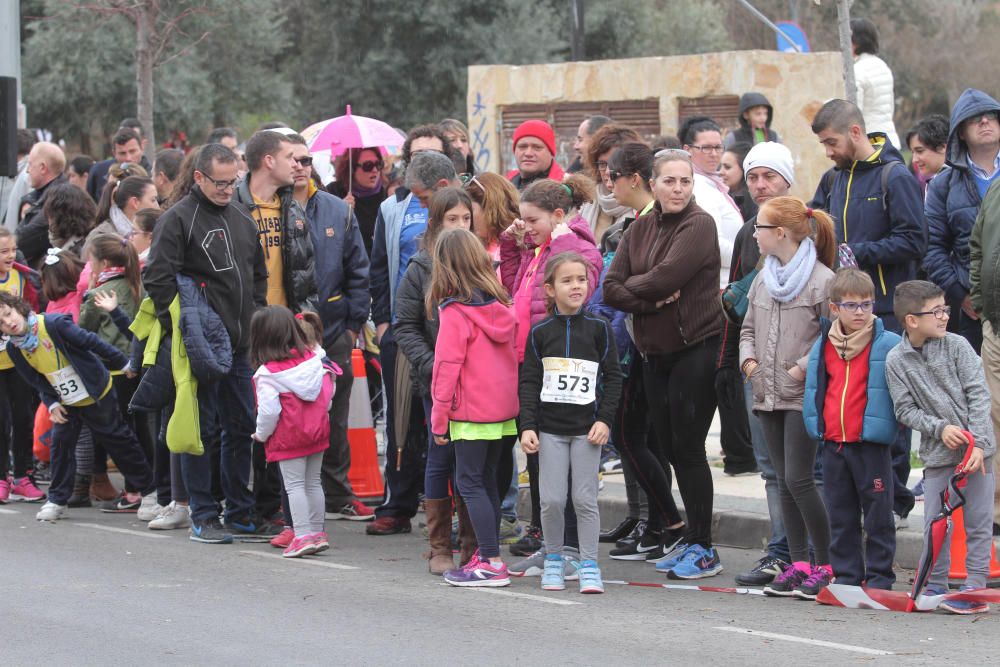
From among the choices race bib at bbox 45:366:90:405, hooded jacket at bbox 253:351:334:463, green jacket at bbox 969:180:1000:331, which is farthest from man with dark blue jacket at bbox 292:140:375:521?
green jacket at bbox 969:180:1000:331

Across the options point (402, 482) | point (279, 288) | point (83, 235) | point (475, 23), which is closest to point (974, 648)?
point (402, 482)

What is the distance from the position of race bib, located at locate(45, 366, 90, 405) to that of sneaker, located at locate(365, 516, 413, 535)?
2189 mm

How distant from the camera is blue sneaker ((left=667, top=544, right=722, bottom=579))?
785cm

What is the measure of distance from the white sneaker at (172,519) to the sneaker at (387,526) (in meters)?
1.16

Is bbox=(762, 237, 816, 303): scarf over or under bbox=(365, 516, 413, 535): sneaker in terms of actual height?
over

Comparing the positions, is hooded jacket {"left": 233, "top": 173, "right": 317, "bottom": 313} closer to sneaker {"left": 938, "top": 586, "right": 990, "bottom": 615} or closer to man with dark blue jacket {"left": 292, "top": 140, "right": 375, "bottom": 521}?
man with dark blue jacket {"left": 292, "top": 140, "right": 375, "bottom": 521}

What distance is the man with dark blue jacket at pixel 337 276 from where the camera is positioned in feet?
31.2

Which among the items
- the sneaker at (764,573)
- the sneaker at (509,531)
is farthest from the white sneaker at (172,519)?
the sneaker at (764,573)

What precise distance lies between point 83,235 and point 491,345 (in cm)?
491

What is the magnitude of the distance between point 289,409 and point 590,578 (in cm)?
211

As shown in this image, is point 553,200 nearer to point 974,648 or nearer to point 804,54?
point 974,648

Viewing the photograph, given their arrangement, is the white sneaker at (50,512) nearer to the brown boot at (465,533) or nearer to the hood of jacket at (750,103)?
the brown boot at (465,533)

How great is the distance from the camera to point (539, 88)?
20922mm

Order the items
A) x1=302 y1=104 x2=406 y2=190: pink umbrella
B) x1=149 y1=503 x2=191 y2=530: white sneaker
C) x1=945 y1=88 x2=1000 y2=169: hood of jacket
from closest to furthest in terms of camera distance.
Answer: x1=945 y1=88 x2=1000 y2=169: hood of jacket, x1=149 y1=503 x2=191 y2=530: white sneaker, x1=302 y1=104 x2=406 y2=190: pink umbrella
